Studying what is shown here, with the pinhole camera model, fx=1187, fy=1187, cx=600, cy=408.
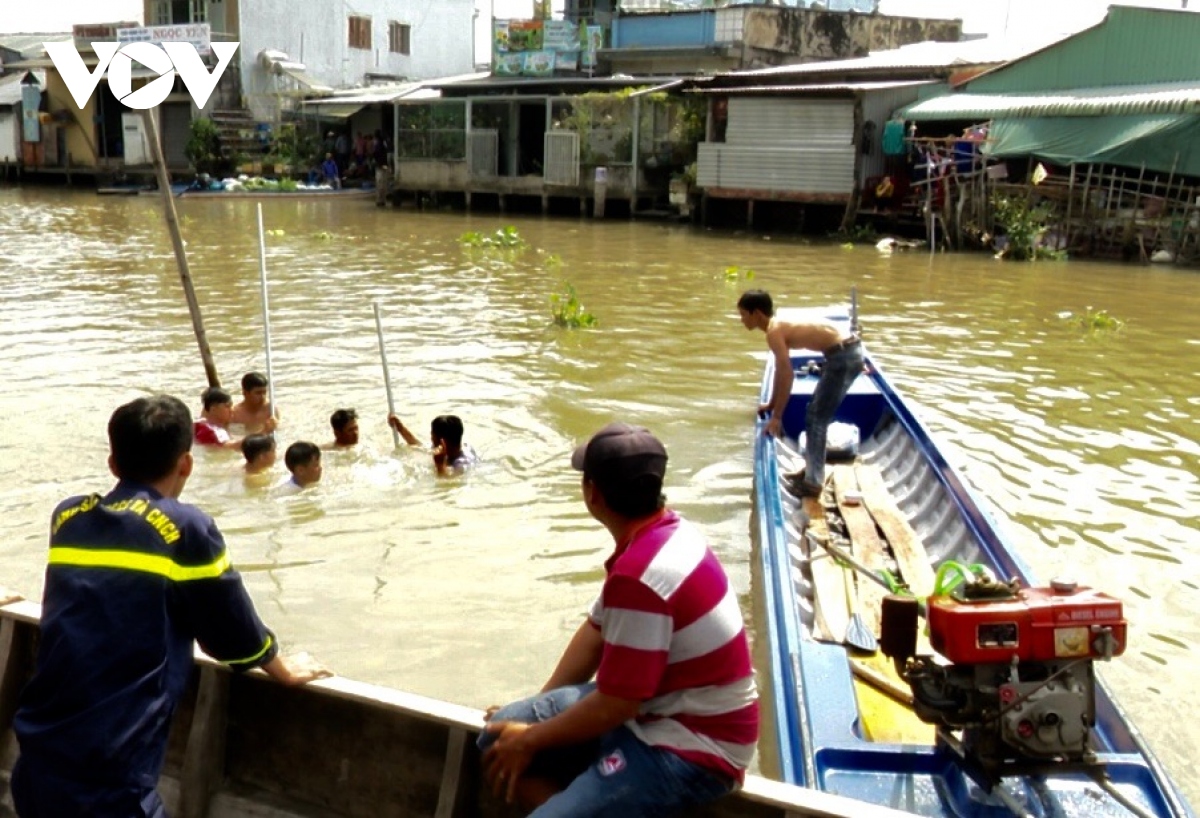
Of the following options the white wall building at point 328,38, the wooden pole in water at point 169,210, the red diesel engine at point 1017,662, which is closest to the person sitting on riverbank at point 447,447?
the wooden pole in water at point 169,210

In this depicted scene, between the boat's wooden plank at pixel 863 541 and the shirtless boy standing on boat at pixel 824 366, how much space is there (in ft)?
0.98

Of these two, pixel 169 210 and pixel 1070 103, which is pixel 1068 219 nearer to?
pixel 1070 103

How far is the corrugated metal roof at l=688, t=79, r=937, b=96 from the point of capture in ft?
84.8

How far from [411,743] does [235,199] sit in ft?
111

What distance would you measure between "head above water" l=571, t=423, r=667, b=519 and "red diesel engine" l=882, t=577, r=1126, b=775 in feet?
4.02

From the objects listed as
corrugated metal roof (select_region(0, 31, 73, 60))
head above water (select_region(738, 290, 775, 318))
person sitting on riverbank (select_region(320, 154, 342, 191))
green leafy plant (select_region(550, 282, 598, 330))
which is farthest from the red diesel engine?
corrugated metal roof (select_region(0, 31, 73, 60))

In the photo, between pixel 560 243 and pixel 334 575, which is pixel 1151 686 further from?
pixel 560 243

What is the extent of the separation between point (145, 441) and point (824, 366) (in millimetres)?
5401

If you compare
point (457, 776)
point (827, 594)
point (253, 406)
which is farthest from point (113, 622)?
point (253, 406)

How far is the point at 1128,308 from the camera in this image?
54.7ft

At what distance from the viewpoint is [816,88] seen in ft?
86.6

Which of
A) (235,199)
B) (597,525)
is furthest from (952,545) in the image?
(235,199)

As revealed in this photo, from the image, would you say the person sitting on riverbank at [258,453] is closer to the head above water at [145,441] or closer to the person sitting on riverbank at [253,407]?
the person sitting on riverbank at [253,407]

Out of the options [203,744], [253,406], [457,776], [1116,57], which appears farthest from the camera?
[1116,57]
